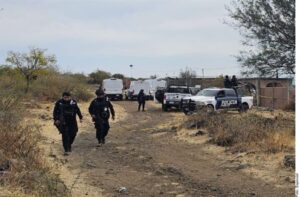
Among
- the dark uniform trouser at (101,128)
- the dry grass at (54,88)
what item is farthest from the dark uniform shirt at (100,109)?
the dry grass at (54,88)

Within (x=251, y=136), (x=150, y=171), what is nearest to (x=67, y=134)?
(x=150, y=171)

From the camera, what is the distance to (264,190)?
30.6ft

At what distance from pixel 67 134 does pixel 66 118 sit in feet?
1.43

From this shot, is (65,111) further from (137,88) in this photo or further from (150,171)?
(137,88)

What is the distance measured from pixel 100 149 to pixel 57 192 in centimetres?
767

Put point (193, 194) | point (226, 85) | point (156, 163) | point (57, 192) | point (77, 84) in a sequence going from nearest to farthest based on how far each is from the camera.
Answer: point (57, 192), point (193, 194), point (156, 163), point (226, 85), point (77, 84)

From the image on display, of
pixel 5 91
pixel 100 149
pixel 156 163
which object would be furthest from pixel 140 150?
pixel 5 91

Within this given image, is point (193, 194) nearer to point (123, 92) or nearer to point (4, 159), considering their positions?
point (4, 159)

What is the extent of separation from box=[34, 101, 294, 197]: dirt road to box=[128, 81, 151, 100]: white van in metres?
36.1

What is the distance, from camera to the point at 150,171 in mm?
11508

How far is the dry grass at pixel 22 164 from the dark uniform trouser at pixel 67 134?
1331mm

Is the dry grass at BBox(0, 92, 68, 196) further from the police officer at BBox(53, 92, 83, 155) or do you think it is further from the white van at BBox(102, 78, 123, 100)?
the white van at BBox(102, 78, 123, 100)

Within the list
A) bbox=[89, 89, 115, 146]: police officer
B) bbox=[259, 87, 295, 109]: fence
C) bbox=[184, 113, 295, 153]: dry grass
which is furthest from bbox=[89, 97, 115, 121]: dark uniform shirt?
bbox=[259, 87, 295, 109]: fence

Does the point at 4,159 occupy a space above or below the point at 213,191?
above
